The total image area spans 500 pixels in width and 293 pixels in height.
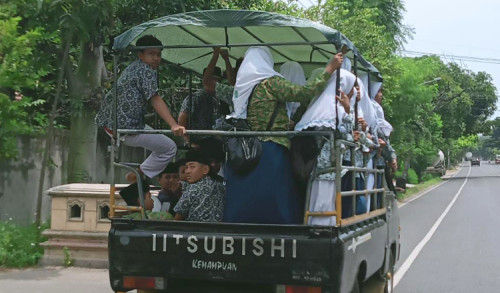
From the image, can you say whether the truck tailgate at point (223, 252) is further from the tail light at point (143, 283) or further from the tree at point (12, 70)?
the tree at point (12, 70)

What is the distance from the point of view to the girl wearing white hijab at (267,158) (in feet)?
16.2

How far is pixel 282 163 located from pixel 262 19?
3.39 feet

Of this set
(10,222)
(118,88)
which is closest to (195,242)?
(118,88)

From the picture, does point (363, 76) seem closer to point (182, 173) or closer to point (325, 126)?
point (325, 126)

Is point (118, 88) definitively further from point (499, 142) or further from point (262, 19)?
point (499, 142)

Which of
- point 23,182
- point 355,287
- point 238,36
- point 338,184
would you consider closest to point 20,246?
point 23,182

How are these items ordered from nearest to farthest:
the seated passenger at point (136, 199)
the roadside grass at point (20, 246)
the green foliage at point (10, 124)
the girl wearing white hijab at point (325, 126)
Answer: the girl wearing white hijab at point (325, 126) → the seated passenger at point (136, 199) → the green foliage at point (10, 124) → the roadside grass at point (20, 246)

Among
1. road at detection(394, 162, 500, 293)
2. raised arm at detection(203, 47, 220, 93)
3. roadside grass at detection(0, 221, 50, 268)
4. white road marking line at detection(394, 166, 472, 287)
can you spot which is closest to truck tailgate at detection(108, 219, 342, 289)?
raised arm at detection(203, 47, 220, 93)

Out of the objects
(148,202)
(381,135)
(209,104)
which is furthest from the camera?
(381,135)

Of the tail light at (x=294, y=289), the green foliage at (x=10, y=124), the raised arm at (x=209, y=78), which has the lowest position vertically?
the tail light at (x=294, y=289)

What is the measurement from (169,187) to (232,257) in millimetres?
1451

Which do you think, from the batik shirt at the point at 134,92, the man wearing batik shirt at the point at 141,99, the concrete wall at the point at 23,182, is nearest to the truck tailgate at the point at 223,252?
the man wearing batik shirt at the point at 141,99

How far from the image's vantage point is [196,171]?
5328 mm

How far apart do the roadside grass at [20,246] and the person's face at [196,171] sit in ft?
17.2
